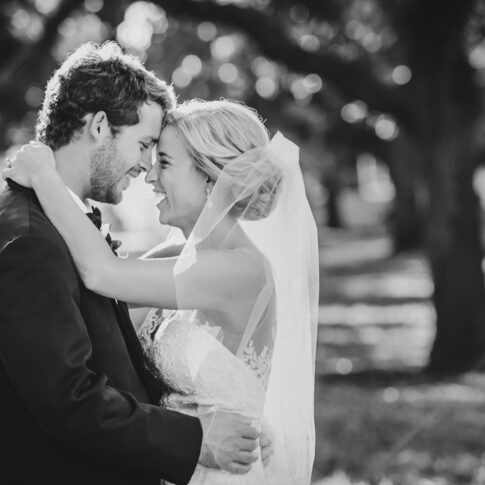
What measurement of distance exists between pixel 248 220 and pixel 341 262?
2636 centimetres

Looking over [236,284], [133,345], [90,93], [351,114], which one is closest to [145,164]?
[90,93]

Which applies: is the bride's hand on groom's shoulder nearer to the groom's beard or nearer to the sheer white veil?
the groom's beard

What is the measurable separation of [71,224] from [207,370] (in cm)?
80

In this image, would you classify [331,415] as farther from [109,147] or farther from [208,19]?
[109,147]

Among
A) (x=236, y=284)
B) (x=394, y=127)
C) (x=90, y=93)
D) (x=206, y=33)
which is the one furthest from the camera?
(x=206, y=33)

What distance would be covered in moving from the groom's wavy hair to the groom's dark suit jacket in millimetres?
271

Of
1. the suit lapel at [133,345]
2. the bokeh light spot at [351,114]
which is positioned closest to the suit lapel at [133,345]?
the suit lapel at [133,345]

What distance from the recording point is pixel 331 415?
8.25 metres

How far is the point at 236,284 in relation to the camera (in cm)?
297

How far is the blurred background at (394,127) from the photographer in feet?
24.6

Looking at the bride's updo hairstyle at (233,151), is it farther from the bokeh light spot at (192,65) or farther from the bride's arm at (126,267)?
the bokeh light spot at (192,65)

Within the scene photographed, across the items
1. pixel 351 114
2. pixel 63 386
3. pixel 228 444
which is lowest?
pixel 351 114

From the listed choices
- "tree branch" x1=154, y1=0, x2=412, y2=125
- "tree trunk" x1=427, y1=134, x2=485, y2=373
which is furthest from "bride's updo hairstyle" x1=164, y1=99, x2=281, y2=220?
Result: "tree trunk" x1=427, y1=134, x2=485, y2=373

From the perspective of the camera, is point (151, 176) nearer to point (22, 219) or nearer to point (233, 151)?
point (233, 151)
